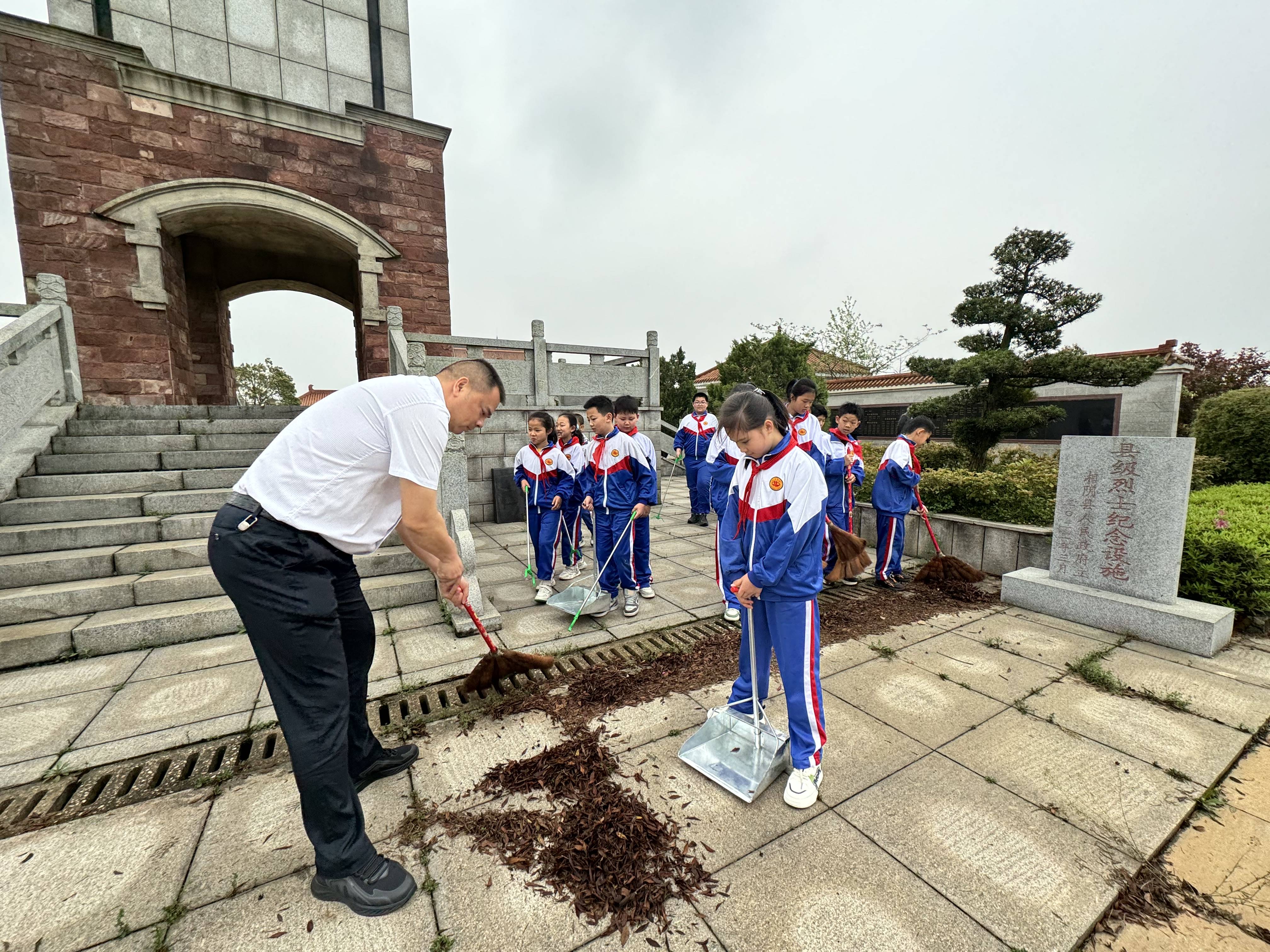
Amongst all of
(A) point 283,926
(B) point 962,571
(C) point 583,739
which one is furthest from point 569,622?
(B) point 962,571

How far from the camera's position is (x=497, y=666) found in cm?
347

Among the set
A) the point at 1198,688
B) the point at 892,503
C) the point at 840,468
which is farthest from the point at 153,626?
the point at 1198,688

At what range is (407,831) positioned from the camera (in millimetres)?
2340

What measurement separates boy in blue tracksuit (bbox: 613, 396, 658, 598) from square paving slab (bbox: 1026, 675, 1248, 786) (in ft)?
10.8

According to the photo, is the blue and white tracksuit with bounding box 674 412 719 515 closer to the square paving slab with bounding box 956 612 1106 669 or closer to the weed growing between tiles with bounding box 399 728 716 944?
the square paving slab with bounding box 956 612 1106 669

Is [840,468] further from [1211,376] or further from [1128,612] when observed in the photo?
[1211,376]

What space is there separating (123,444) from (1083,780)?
9.85 m

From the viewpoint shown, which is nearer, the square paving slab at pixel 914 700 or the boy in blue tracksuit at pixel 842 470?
the square paving slab at pixel 914 700

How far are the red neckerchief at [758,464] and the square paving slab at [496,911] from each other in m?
1.82

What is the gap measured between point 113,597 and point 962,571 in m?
8.38

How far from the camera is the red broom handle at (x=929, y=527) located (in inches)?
236

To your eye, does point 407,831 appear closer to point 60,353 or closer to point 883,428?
point 60,353

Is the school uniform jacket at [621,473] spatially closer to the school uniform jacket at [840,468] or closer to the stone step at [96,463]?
the school uniform jacket at [840,468]

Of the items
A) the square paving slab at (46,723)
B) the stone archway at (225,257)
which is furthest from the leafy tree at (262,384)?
the square paving slab at (46,723)
